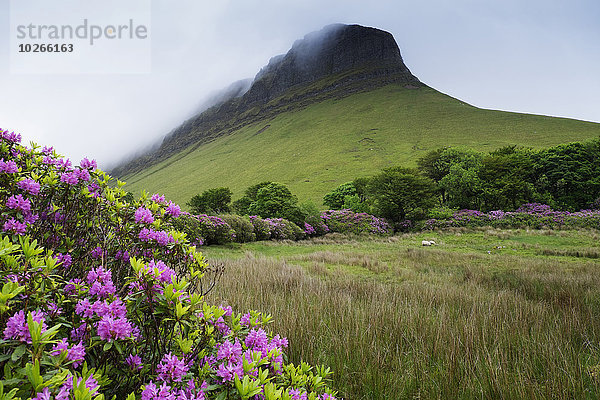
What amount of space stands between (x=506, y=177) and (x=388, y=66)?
10544cm

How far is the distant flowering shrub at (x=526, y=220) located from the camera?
66.3 ft

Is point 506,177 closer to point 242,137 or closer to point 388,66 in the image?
point 242,137

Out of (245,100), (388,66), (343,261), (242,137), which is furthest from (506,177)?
(245,100)

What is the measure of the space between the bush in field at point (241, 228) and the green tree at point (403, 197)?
57.9ft

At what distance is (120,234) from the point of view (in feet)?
6.57

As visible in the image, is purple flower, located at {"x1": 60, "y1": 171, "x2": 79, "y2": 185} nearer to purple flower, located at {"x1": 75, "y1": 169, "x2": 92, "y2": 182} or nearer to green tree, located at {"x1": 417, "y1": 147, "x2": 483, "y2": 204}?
purple flower, located at {"x1": 75, "y1": 169, "x2": 92, "y2": 182}

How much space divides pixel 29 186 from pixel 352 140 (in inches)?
2879

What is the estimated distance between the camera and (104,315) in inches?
38.5

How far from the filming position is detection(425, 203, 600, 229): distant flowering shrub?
795 inches

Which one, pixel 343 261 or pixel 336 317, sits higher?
pixel 336 317

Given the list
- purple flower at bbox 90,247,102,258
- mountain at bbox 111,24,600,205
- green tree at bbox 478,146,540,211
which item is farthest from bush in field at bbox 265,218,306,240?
mountain at bbox 111,24,600,205

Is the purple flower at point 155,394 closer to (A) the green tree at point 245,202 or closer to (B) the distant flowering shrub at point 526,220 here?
(B) the distant flowering shrub at point 526,220

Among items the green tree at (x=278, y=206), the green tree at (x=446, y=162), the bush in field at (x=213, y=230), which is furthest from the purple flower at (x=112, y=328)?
the green tree at (x=446, y=162)

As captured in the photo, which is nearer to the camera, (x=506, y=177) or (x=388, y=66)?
(x=506, y=177)
